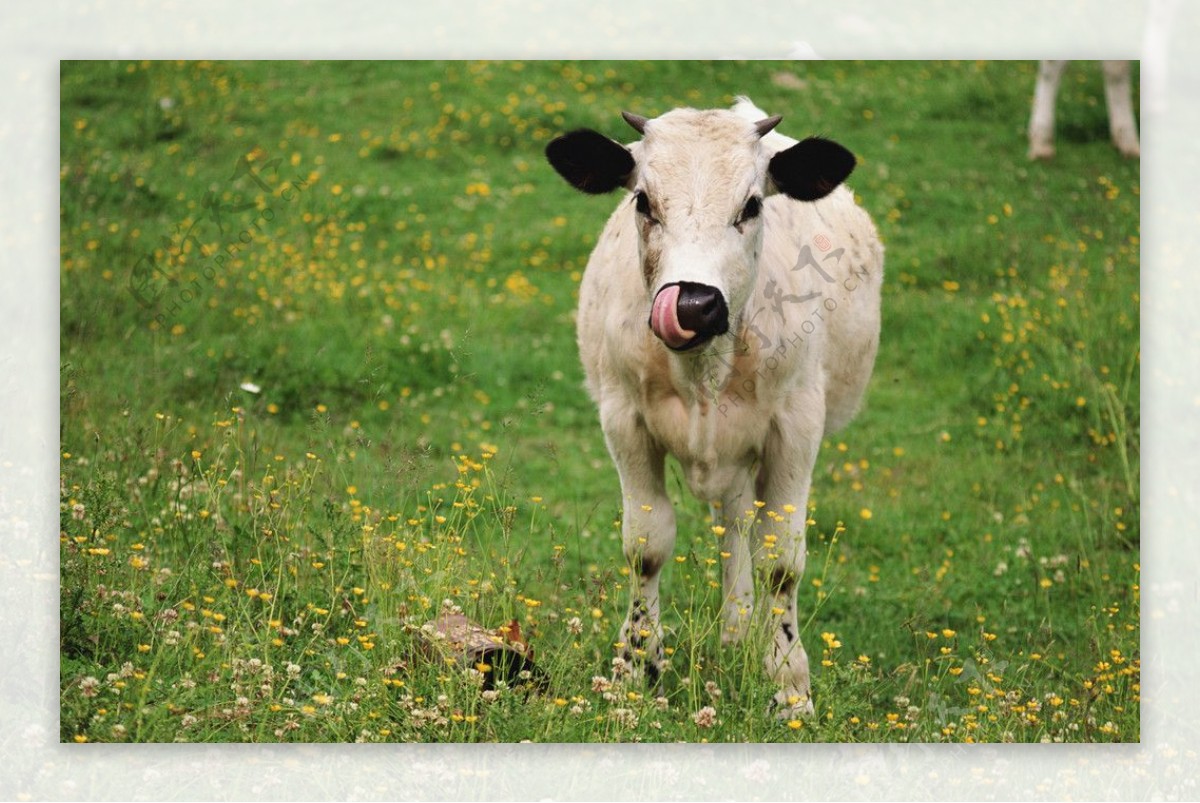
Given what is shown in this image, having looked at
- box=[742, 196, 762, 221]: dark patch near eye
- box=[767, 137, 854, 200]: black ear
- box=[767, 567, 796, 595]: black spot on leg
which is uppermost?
box=[767, 137, 854, 200]: black ear

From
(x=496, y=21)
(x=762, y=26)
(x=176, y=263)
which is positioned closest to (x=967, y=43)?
(x=762, y=26)

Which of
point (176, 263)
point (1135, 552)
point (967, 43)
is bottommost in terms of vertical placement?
point (1135, 552)

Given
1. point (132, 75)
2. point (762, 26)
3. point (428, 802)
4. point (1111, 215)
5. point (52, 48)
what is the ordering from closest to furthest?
point (428, 802) < point (52, 48) < point (762, 26) < point (132, 75) < point (1111, 215)

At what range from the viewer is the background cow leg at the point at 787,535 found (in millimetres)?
5293

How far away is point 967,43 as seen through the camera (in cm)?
619

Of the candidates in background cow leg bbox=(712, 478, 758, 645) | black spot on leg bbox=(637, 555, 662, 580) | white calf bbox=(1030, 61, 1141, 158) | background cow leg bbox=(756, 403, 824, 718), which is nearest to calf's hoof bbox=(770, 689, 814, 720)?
background cow leg bbox=(756, 403, 824, 718)

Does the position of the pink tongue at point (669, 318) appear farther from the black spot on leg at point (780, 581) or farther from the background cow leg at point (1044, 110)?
the background cow leg at point (1044, 110)

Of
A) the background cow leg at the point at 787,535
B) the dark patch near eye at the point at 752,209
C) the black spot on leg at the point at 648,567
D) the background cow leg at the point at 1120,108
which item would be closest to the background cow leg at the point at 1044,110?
the background cow leg at the point at 1120,108

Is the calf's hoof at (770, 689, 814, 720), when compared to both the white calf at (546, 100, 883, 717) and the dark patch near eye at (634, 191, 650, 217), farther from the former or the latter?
the dark patch near eye at (634, 191, 650, 217)

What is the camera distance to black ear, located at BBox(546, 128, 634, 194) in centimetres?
505

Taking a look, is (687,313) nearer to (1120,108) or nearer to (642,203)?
(642,203)

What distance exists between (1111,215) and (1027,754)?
3.45 m

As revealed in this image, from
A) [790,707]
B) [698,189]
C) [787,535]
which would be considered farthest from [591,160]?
[790,707]

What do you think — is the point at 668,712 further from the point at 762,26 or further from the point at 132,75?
the point at 132,75
